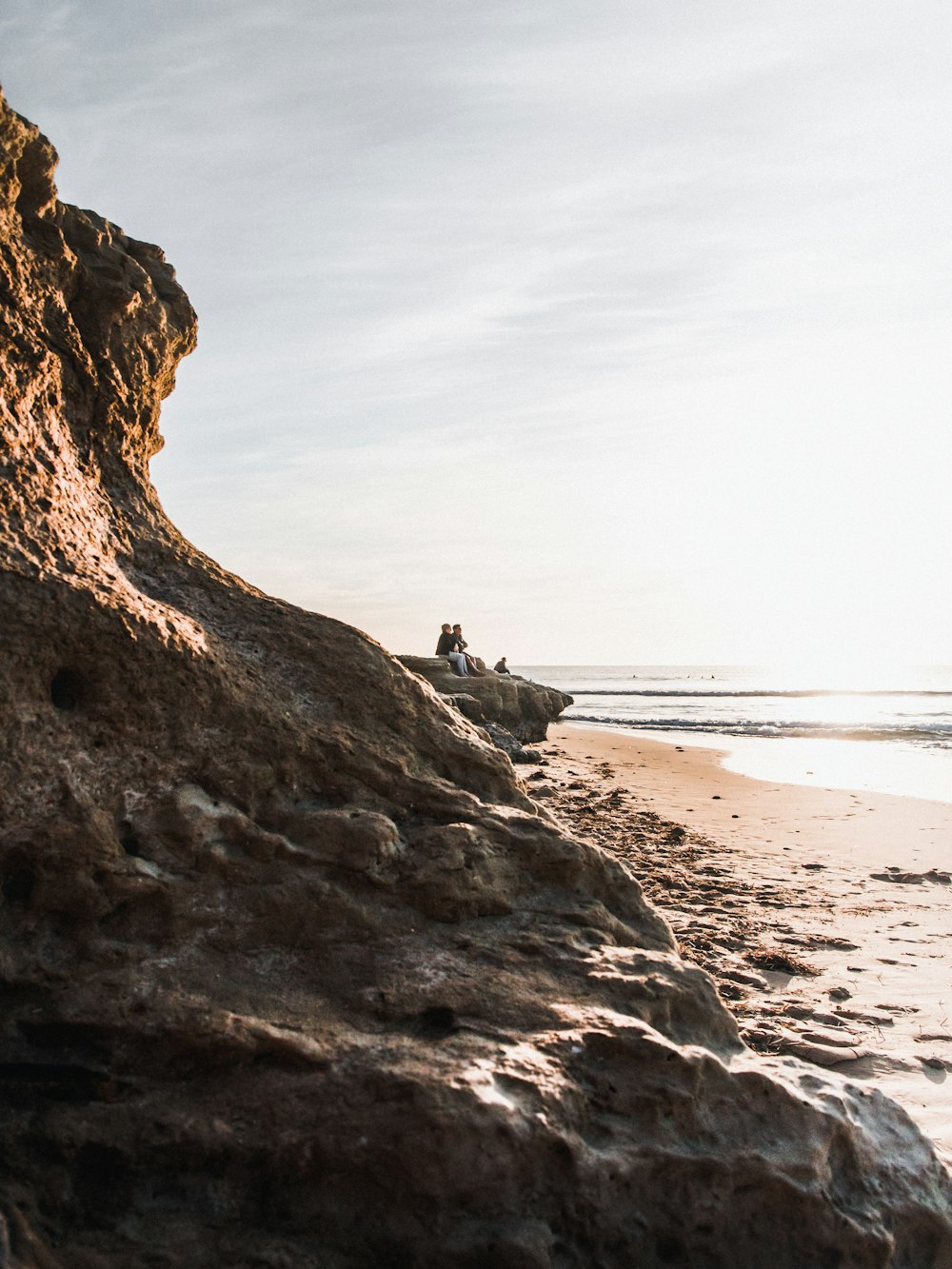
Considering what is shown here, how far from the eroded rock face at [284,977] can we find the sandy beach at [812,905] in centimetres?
130

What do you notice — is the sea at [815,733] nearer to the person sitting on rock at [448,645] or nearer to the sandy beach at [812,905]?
the sandy beach at [812,905]

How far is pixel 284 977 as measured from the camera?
9.69 ft

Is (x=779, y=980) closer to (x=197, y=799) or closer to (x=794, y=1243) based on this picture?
(x=794, y=1243)

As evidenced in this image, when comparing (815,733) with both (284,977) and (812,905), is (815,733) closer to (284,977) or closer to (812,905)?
(812,905)

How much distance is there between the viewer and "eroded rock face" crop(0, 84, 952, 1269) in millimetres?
2479

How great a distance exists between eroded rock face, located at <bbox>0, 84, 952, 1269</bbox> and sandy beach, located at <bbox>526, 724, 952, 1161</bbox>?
130 centimetres

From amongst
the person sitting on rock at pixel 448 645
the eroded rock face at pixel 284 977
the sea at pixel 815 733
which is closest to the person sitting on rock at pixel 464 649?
the person sitting on rock at pixel 448 645

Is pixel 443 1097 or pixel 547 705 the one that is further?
pixel 547 705

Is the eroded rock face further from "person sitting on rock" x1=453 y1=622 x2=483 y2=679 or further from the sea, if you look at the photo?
"person sitting on rock" x1=453 y1=622 x2=483 y2=679

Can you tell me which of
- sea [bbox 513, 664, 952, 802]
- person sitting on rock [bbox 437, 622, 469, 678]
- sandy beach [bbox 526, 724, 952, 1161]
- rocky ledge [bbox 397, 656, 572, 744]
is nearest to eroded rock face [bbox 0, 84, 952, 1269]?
sandy beach [bbox 526, 724, 952, 1161]

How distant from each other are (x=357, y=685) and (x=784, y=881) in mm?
5336

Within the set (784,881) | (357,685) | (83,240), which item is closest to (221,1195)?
(357,685)

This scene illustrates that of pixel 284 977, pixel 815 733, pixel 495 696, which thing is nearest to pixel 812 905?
pixel 284 977

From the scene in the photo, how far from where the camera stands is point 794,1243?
2.75m
